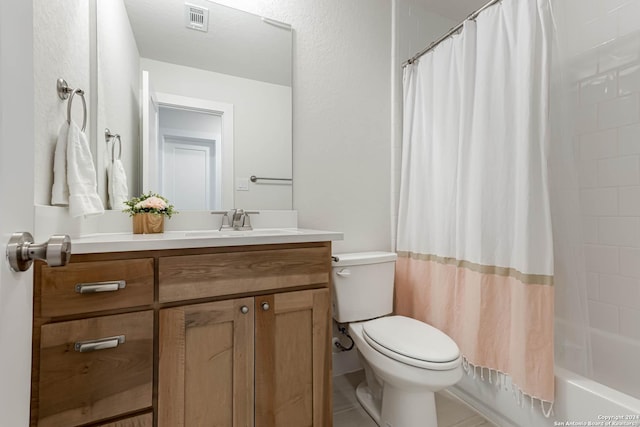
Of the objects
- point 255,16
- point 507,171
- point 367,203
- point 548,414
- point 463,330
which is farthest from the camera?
point 367,203

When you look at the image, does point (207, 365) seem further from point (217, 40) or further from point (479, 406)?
point (217, 40)

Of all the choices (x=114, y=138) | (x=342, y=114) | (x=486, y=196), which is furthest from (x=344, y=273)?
(x=114, y=138)

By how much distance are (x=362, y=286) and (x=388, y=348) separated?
0.40m

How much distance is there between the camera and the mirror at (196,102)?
138cm

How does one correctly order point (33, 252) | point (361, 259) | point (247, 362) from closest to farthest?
point (33, 252), point (247, 362), point (361, 259)

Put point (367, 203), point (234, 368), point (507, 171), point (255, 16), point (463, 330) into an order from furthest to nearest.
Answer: point (367, 203), point (255, 16), point (463, 330), point (507, 171), point (234, 368)

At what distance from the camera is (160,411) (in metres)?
0.93

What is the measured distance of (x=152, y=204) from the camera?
132 cm

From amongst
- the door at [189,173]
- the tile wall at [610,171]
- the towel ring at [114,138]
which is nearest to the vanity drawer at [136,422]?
the door at [189,173]

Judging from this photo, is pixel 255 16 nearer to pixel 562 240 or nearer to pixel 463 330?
pixel 562 240

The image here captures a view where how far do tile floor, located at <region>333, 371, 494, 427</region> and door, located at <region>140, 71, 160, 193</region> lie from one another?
4.76 feet

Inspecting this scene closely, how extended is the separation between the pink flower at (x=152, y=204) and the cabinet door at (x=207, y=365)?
1.83ft

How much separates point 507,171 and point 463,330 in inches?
30.8

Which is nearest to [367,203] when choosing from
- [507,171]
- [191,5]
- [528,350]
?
[507,171]
